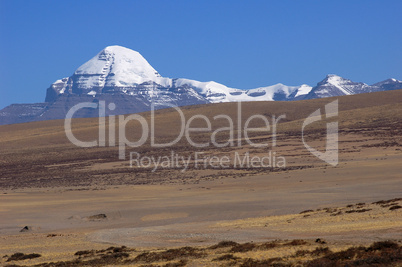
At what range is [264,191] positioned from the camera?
4169 centimetres

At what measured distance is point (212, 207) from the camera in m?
34.7

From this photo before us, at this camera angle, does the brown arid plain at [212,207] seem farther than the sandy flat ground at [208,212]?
No

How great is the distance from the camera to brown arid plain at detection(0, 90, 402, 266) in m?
18.6

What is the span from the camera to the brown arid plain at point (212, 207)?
732 inches

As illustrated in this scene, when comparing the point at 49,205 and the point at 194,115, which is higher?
the point at 194,115

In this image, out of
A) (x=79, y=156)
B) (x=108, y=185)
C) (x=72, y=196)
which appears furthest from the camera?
(x=79, y=156)

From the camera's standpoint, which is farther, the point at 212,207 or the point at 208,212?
the point at 212,207

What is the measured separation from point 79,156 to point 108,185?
107ft

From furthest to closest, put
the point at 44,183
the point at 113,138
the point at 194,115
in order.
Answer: the point at 194,115, the point at 113,138, the point at 44,183

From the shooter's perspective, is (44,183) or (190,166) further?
(190,166)

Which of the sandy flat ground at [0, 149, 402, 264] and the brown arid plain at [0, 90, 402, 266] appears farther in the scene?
the sandy flat ground at [0, 149, 402, 264]

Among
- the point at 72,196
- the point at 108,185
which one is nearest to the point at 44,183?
the point at 108,185

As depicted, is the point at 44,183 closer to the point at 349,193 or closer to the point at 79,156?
the point at 79,156

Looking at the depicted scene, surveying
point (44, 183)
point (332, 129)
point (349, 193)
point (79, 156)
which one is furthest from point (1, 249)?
point (332, 129)
